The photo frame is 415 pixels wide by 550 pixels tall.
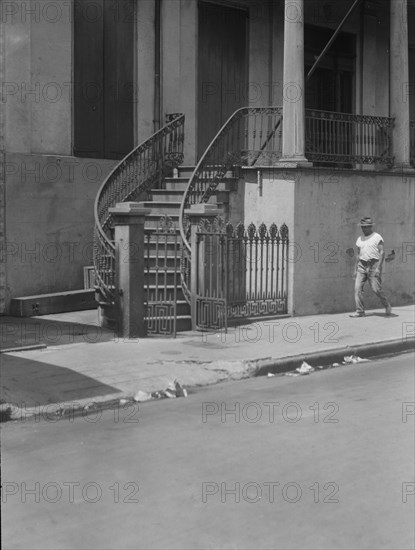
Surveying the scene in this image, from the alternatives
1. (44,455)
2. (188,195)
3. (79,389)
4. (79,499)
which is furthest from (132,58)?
(79,499)

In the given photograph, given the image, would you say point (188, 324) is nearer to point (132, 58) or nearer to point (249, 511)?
point (132, 58)

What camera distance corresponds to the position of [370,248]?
15383mm

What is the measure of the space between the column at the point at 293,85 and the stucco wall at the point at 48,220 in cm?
345

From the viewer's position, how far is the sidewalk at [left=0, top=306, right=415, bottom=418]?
9516 mm

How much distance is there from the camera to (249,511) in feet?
17.9

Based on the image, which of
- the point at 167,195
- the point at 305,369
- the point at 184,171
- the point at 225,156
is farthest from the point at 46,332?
the point at 184,171

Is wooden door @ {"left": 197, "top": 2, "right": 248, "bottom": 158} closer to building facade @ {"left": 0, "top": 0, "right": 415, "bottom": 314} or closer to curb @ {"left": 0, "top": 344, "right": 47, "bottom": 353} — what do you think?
building facade @ {"left": 0, "top": 0, "right": 415, "bottom": 314}

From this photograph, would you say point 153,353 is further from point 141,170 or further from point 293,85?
point 293,85

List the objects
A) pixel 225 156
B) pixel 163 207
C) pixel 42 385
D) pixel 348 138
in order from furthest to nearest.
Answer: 1. pixel 348 138
2. pixel 225 156
3. pixel 163 207
4. pixel 42 385

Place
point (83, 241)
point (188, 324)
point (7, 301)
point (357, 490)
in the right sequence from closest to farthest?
point (357, 490) → point (188, 324) → point (7, 301) → point (83, 241)

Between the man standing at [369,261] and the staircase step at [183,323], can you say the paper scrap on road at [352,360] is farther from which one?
the man standing at [369,261]

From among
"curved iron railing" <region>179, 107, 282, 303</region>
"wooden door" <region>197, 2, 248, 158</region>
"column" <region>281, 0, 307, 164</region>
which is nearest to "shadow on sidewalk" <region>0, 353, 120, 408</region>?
"curved iron railing" <region>179, 107, 282, 303</region>

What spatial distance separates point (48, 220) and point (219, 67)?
544 centimetres

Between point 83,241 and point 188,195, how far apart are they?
2.18 meters
